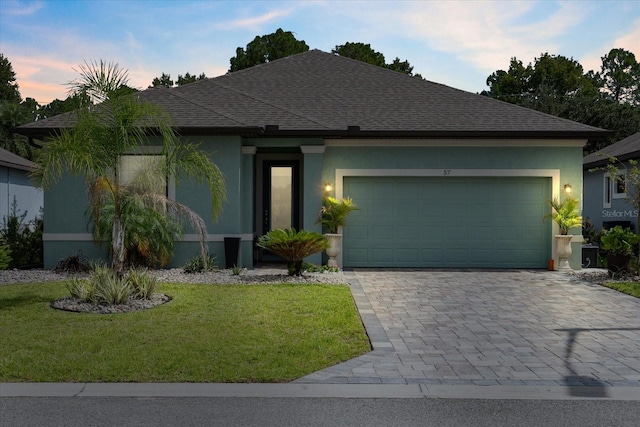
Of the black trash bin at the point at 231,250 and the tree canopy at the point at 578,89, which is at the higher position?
the tree canopy at the point at 578,89

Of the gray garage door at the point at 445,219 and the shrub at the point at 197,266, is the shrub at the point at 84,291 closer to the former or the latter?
the shrub at the point at 197,266

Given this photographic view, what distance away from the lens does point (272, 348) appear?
6.82 m

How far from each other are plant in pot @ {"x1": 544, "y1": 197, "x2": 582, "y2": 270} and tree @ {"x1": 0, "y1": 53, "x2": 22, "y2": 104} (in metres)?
37.9

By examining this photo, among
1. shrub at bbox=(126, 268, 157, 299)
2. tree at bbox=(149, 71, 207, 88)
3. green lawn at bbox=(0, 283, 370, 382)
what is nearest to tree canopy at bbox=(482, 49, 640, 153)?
tree at bbox=(149, 71, 207, 88)

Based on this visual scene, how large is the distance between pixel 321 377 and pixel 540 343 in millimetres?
3202

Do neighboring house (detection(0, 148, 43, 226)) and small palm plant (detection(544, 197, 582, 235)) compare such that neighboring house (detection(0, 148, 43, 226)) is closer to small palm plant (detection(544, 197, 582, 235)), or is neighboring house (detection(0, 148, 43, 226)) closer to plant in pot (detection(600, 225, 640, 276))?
small palm plant (detection(544, 197, 582, 235))

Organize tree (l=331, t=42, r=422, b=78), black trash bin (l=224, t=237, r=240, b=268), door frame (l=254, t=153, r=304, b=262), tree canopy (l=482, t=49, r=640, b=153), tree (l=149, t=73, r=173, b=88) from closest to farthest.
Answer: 1. black trash bin (l=224, t=237, r=240, b=268)
2. door frame (l=254, t=153, r=304, b=262)
3. tree (l=331, t=42, r=422, b=78)
4. tree canopy (l=482, t=49, r=640, b=153)
5. tree (l=149, t=73, r=173, b=88)

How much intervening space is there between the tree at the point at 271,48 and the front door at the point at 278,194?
20703 millimetres

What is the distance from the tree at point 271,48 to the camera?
35.9m

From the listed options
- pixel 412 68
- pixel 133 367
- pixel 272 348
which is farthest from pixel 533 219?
pixel 412 68

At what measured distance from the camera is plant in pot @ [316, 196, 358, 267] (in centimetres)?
1458

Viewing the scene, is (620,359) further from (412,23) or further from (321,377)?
(412,23)

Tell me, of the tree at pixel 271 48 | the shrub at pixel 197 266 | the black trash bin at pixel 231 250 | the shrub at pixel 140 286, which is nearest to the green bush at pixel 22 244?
the shrub at pixel 197 266

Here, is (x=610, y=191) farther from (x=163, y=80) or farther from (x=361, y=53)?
(x=163, y=80)
